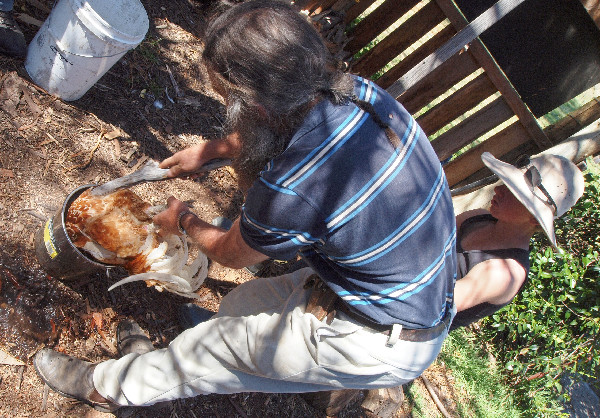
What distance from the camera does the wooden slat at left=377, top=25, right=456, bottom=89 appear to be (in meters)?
4.36

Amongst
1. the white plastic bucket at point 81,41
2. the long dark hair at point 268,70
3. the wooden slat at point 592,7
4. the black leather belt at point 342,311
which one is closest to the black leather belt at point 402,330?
the black leather belt at point 342,311

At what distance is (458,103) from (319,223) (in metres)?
3.08

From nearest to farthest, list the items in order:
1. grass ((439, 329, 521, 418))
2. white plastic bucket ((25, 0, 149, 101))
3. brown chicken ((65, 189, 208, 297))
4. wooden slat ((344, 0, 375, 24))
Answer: brown chicken ((65, 189, 208, 297)) → white plastic bucket ((25, 0, 149, 101)) → grass ((439, 329, 521, 418)) → wooden slat ((344, 0, 375, 24))

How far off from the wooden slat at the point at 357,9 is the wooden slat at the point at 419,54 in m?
0.82

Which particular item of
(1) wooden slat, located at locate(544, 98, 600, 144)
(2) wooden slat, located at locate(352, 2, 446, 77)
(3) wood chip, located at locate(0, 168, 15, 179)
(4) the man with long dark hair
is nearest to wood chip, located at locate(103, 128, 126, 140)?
(3) wood chip, located at locate(0, 168, 15, 179)

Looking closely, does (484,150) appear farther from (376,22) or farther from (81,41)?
(81,41)

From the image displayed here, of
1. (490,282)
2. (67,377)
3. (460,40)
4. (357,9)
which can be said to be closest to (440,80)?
(460,40)

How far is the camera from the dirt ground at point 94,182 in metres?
2.88

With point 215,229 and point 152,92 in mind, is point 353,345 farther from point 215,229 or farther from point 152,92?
point 152,92

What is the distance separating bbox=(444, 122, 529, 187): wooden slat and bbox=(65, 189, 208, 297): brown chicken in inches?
107

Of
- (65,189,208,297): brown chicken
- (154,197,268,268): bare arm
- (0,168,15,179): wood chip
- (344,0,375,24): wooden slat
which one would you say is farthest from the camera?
(344,0,375,24): wooden slat

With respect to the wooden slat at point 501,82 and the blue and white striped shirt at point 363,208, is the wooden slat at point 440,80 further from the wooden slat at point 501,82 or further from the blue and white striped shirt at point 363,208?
the blue and white striped shirt at point 363,208

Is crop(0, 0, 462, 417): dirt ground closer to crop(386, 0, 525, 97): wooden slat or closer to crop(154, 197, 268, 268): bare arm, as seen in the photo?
crop(154, 197, 268, 268): bare arm

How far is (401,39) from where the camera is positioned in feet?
15.6
